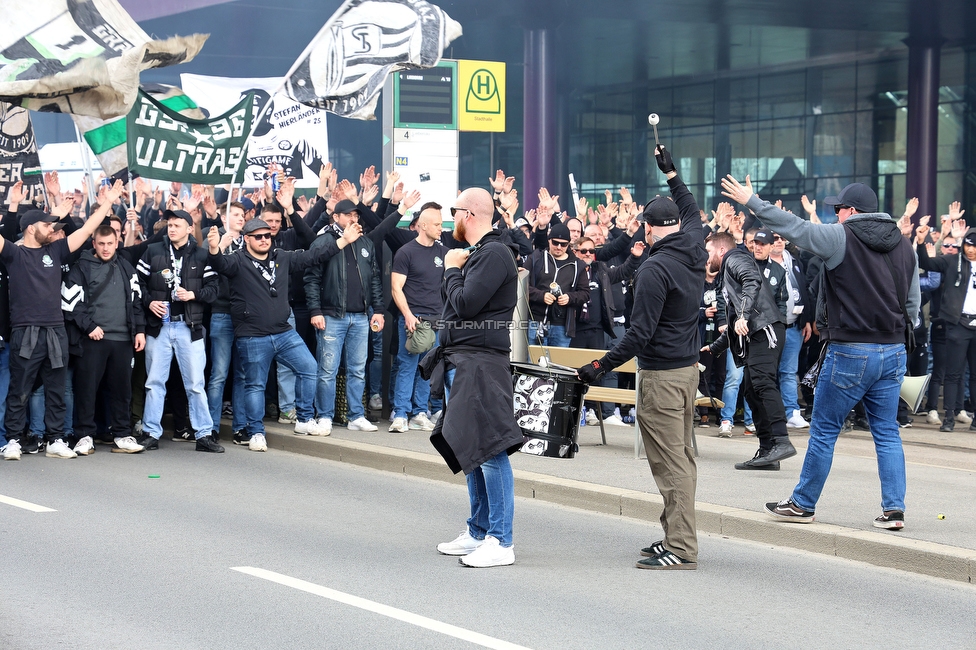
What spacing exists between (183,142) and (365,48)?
82.6 inches

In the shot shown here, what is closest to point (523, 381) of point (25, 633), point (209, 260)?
point (25, 633)

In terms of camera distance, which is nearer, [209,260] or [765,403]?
[765,403]

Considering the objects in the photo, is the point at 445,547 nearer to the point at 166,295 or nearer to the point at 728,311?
the point at 728,311

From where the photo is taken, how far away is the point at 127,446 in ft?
35.8

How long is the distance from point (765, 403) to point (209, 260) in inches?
205

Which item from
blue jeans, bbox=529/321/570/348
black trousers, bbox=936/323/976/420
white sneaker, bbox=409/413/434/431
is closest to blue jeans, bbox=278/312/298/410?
white sneaker, bbox=409/413/434/431

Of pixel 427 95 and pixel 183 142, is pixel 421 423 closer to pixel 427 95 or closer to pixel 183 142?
pixel 183 142

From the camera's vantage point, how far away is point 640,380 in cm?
680

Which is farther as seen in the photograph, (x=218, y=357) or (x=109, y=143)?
(x=109, y=143)

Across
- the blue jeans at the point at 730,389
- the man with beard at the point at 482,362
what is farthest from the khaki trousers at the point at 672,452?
the blue jeans at the point at 730,389

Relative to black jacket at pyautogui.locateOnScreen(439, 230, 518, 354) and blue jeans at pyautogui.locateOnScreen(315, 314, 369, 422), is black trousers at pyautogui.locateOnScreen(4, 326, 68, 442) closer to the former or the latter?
blue jeans at pyautogui.locateOnScreen(315, 314, 369, 422)

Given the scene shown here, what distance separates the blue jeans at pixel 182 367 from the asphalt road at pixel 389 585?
7.54 feet

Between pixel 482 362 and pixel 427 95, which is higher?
pixel 427 95

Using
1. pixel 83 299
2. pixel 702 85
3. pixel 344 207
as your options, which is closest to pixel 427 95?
pixel 344 207
